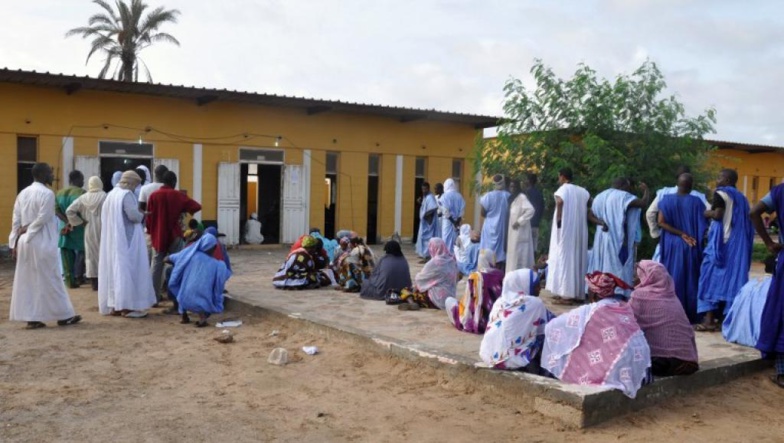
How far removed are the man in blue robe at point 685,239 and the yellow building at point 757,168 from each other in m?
19.8

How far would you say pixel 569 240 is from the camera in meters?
8.38

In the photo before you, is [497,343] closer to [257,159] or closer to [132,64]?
[257,159]

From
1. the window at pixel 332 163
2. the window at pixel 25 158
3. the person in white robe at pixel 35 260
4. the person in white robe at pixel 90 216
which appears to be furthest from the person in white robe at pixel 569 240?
the window at pixel 25 158

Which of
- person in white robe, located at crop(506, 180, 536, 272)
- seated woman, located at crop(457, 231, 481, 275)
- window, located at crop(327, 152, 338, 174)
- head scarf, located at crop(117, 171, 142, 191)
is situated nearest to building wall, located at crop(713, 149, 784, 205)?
window, located at crop(327, 152, 338, 174)

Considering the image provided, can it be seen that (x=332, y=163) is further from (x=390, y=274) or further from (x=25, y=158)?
(x=390, y=274)

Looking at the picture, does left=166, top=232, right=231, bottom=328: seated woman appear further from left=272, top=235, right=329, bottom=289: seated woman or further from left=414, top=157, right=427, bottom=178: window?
left=414, top=157, right=427, bottom=178: window

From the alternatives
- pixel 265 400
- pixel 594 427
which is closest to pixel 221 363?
pixel 265 400

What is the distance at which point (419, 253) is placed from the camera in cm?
1448

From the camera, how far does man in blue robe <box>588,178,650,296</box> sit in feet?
26.5

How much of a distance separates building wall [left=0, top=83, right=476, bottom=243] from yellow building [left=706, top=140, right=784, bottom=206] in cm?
1249

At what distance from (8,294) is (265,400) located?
6075mm

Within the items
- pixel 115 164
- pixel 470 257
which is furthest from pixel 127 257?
pixel 115 164

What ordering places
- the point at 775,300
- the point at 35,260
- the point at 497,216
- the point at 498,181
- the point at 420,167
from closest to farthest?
the point at 775,300, the point at 35,260, the point at 498,181, the point at 497,216, the point at 420,167

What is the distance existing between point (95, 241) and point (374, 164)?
10.0 meters
